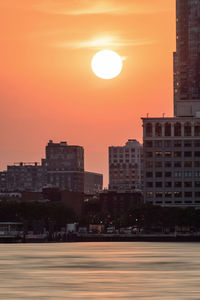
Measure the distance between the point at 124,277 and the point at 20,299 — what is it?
29.8 meters

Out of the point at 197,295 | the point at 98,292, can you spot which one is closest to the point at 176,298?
the point at 197,295

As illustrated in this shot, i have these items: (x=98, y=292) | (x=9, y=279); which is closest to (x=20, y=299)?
(x=98, y=292)

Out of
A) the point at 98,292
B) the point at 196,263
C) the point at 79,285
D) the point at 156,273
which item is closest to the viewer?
the point at 98,292

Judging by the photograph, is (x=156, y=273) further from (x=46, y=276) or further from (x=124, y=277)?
(x=46, y=276)

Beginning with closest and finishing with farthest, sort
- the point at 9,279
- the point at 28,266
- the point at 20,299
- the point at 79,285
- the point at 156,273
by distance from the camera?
the point at 20,299 < the point at 79,285 < the point at 9,279 < the point at 156,273 < the point at 28,266

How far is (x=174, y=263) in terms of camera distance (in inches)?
5600

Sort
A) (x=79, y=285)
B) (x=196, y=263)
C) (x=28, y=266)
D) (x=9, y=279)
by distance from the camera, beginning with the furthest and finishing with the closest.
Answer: (x=196, y=263) < (x=28, y=266) < (x=9, y=279) < (x=79, y=285)

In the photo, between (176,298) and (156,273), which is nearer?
(176,298)

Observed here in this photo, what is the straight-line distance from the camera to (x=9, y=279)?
10662 centimetres

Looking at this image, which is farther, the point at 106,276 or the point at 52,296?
the point at 106,276

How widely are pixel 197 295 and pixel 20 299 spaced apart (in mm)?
16382

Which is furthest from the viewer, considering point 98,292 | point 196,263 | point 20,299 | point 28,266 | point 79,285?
point 196,263

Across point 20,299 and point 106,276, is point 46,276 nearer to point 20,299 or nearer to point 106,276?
point 106,276

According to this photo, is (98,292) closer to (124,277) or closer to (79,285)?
(79,285)
